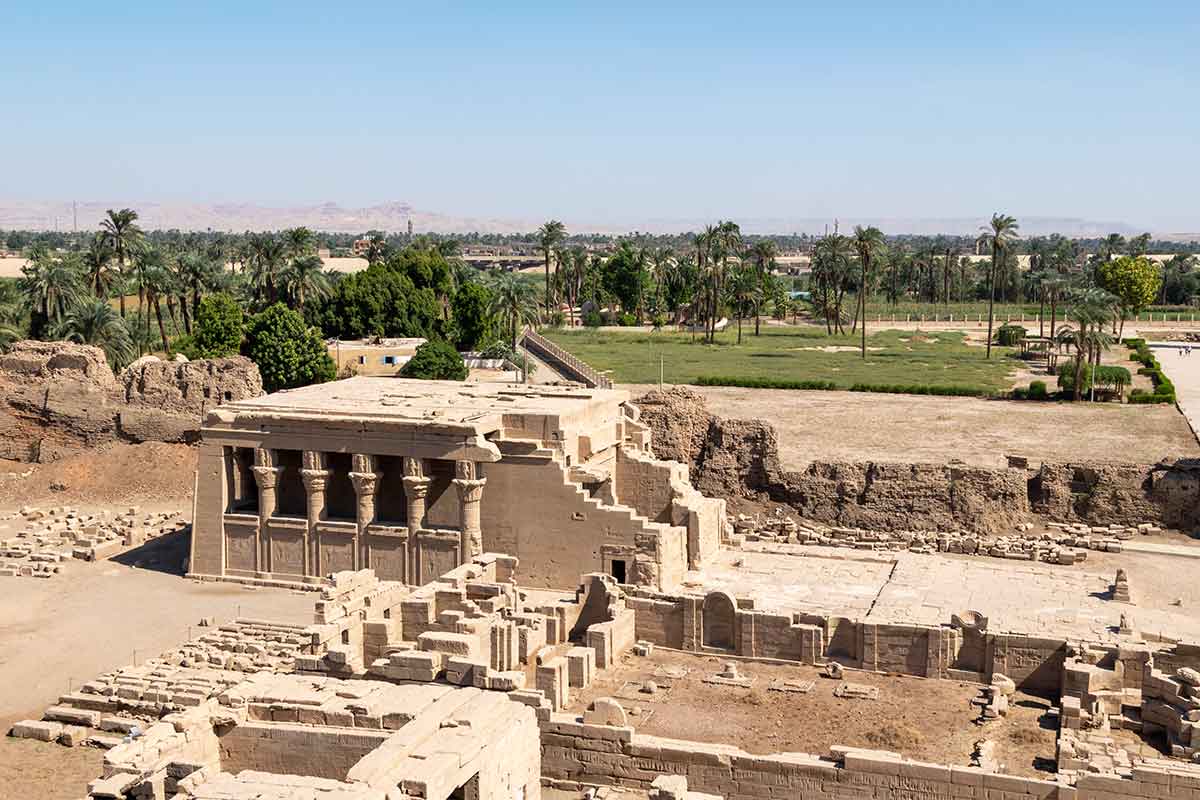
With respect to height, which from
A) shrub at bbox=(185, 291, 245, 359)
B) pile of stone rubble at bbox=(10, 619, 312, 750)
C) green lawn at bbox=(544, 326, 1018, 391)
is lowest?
pile of stone rubble at bbox=(10, 619, 312, 750)

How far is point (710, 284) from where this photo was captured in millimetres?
95875

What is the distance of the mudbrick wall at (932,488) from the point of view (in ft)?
124

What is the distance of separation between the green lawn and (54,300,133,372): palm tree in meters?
24.9

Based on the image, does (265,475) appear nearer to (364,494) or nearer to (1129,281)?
(364,494)

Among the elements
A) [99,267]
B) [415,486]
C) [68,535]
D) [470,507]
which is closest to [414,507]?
[415,486]

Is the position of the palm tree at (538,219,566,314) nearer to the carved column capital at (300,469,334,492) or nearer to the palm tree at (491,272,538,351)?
the palm tree at (491,272,538,351)

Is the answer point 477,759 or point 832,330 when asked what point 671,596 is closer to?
point 477,759

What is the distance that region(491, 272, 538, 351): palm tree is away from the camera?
218ft

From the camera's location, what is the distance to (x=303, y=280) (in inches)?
2886

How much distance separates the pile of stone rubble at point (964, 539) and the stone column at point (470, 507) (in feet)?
22.8

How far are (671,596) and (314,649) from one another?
680 centimetres

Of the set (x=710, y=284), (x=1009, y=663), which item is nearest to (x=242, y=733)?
(x=1009, y=663)

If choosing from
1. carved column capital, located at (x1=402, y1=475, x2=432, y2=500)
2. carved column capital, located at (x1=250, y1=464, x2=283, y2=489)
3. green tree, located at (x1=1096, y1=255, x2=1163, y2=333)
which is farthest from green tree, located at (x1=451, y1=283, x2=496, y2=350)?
green tree, located at (x1=1096, y1=255, x2=1163, y2=333)

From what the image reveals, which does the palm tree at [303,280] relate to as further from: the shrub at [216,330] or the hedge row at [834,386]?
the hedge row at [834,386]
